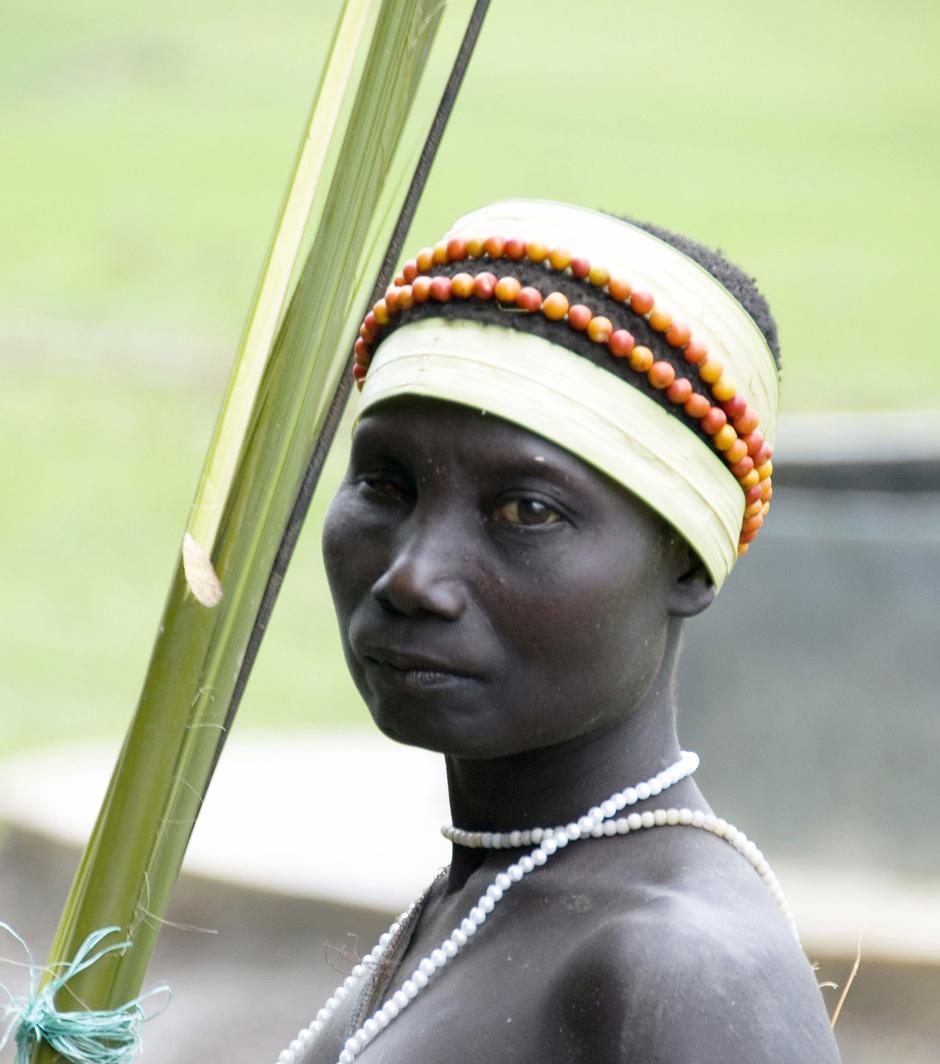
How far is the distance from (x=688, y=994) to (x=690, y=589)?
0.28 meters

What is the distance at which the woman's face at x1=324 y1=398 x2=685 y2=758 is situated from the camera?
1.06m

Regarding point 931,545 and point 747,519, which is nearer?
point 747,519

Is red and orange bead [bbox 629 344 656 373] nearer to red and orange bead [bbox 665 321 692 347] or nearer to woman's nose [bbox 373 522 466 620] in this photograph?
red and orange bead [bbox 665 321 692 347]

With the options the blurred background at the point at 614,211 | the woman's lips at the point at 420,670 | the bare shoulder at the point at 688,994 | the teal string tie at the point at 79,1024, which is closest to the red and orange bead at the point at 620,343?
the woman's lips at the point at 420,670

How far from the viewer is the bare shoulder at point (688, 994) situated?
3.20 ft

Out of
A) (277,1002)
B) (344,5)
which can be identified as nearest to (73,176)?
(277,1002)

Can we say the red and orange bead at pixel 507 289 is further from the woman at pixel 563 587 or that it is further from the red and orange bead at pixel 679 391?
the red and orange bead at pixel 679 391

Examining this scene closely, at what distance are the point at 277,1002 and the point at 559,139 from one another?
8.11 metres

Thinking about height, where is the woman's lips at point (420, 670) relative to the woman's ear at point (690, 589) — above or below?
below

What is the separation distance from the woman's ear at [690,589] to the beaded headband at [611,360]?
1cm

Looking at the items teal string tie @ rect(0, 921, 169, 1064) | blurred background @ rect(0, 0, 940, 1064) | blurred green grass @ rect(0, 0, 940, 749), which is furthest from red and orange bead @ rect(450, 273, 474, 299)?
blurred green grass @ rect(0, 0, 940, 749)

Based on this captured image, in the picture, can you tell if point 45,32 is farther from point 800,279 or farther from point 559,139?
point 800,279

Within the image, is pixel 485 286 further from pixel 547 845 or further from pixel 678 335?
pixel 547 845

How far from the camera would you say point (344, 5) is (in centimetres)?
123
